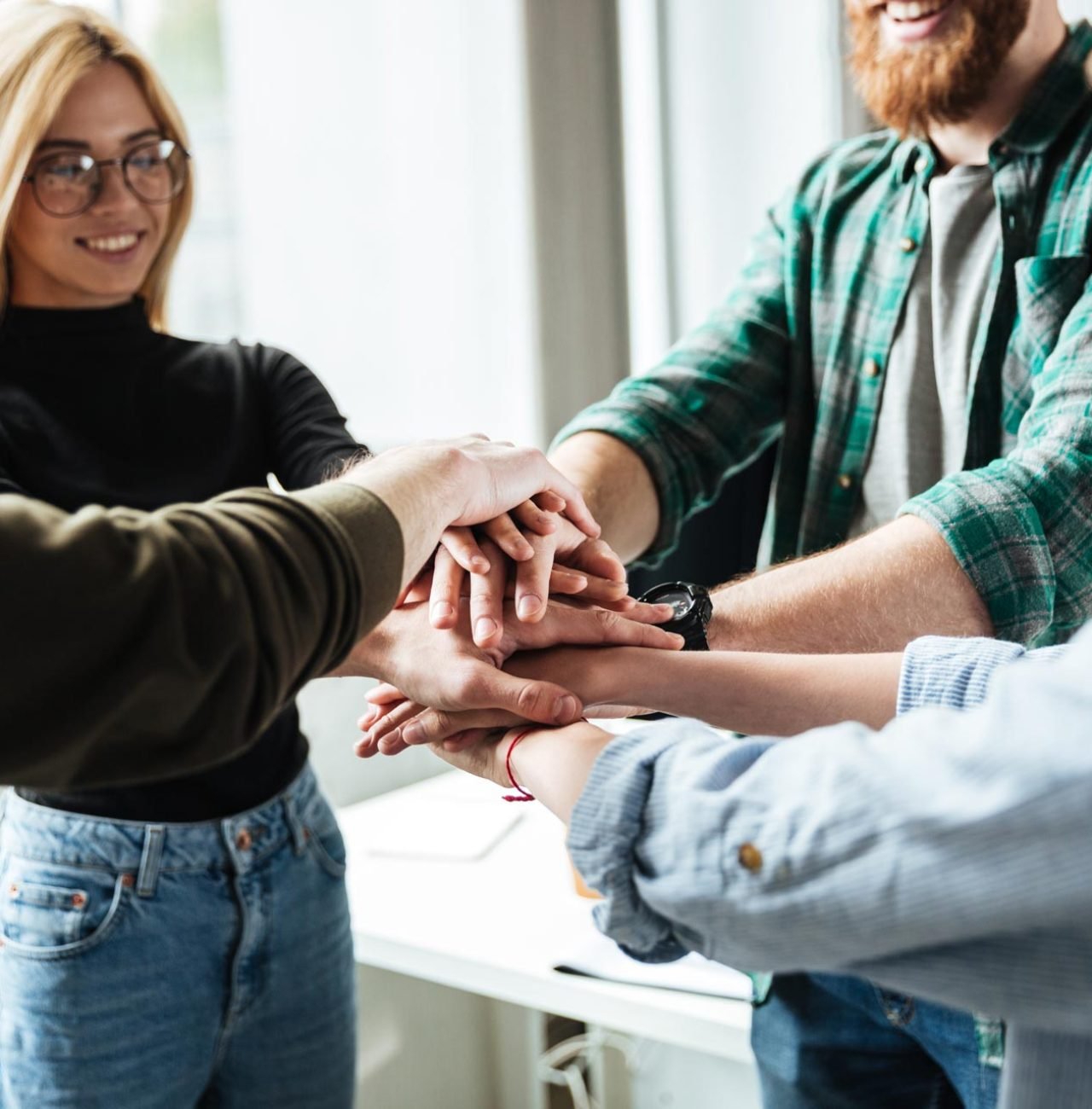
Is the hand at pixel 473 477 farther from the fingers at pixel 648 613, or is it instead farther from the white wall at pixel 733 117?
the white wall at pixel 733 117

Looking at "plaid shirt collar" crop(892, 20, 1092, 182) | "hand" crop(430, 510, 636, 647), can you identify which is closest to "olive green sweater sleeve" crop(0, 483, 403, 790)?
"hand" crop(430, 510, 636, 647)

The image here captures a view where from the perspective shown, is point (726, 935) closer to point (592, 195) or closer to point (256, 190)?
point (256, 190)

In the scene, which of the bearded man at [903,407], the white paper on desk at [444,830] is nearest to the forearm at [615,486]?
the bearded man at [903,407]

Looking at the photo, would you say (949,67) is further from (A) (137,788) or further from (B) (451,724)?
(A) (137,788)

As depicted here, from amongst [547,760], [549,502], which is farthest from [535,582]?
[547,760]

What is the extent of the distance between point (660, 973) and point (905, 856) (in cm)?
110

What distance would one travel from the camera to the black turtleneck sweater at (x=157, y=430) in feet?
4.30

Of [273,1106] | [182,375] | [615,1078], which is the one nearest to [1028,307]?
[182,375]

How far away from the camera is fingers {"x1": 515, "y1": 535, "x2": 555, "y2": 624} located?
115cm

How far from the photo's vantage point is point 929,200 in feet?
5.05

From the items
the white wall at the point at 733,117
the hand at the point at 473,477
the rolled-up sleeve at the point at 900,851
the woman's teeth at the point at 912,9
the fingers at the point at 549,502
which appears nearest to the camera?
the rolled-up sleeve at the point at 900,851

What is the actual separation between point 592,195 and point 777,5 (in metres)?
0.54

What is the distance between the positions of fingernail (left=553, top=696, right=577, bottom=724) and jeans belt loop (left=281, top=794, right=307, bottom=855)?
50 cm

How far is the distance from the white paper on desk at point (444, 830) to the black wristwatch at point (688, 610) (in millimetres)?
888
